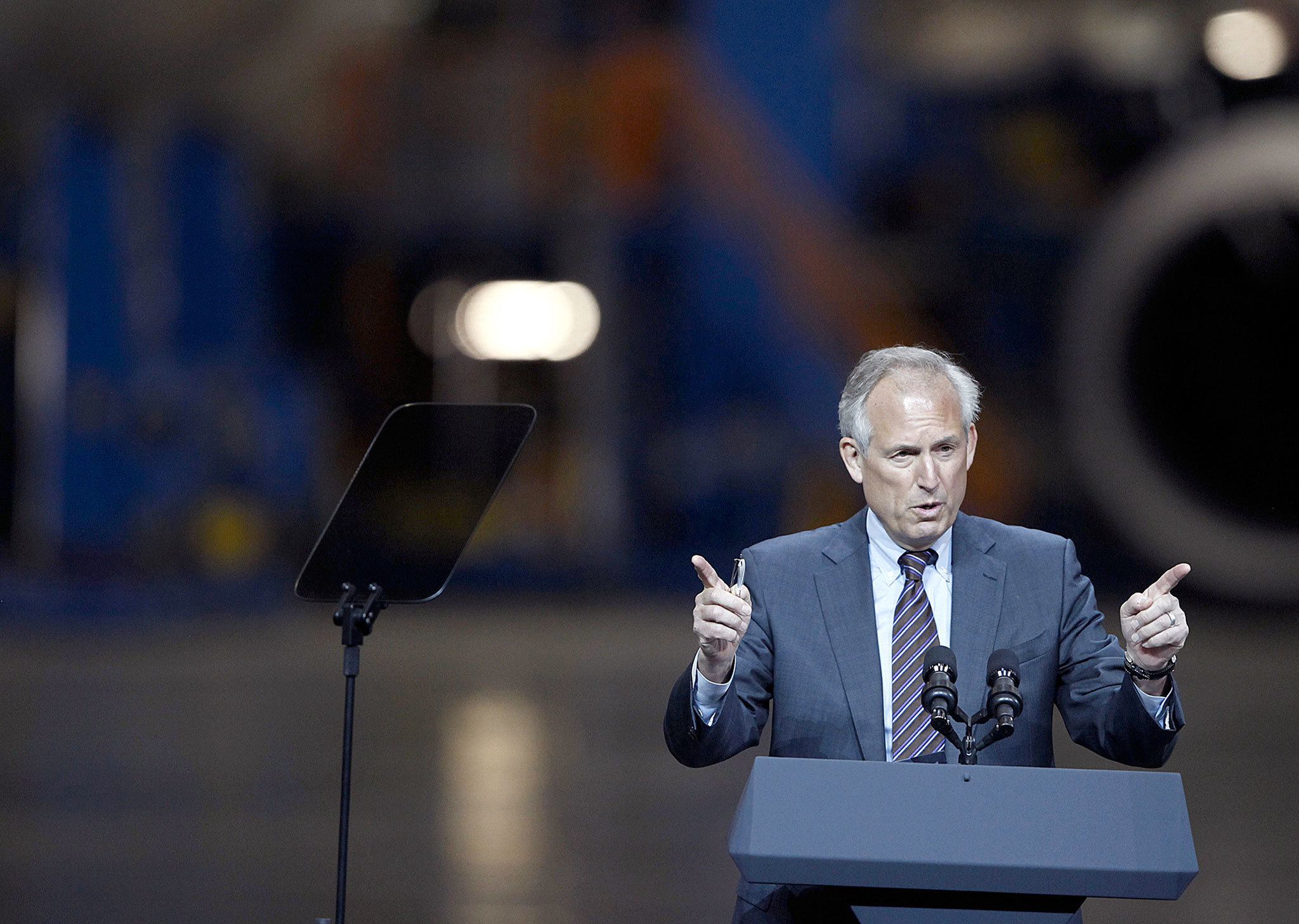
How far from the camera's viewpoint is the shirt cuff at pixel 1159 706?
2.06 metres

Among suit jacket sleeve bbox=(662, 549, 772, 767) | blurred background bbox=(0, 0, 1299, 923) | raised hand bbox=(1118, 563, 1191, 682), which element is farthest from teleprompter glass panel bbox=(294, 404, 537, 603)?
blurred background bbox=(0, 0, 1299, 923)

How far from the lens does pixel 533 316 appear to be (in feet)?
37.2

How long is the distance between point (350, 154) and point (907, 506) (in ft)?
31.9

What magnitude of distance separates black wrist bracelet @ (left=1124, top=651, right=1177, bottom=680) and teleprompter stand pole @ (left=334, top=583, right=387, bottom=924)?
101cm

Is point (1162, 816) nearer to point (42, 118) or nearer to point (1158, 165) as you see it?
point (1158, 165)

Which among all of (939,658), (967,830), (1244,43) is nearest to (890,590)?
(939,658)

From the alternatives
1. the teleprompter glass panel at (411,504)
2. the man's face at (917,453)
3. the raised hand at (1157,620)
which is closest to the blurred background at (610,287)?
the teleprompter glass panel at (411,504)

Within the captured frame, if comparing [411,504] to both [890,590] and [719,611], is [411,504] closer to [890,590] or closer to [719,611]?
[719,611]

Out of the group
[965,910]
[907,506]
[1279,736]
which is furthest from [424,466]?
[1279,736]

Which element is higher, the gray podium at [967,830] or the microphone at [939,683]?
the microphone at [939,683]

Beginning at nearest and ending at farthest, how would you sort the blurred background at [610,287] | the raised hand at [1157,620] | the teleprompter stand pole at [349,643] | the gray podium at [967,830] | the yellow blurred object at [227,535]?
the gray podium at [967,830], the raised hand at [1157,620], the teleprompter stand pole at [349,643], the blurred background at [610,287], the yellow blurred object at [227,535]

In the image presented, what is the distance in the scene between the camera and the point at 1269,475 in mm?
10422

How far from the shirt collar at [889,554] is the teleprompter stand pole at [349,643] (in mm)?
711

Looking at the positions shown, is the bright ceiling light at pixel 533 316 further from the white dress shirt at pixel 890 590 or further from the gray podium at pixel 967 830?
the gray podium at pixel 967 830
